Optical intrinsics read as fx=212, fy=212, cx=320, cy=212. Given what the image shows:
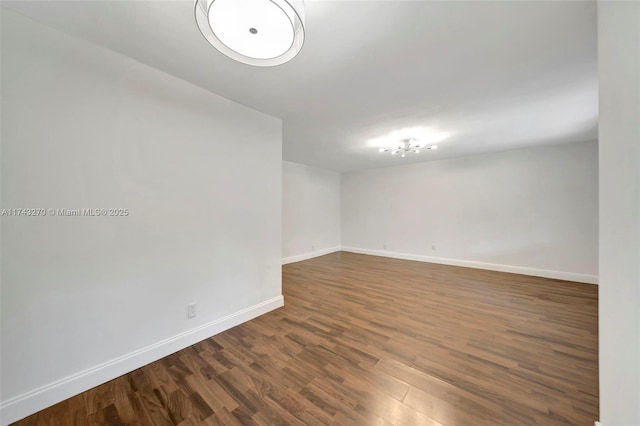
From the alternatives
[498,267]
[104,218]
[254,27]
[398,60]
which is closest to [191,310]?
[104,218]

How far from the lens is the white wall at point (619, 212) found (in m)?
0.82

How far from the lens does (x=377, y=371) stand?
164cm

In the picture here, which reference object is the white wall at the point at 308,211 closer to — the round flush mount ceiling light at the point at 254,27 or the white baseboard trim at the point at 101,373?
the white baseboard trim at the point at 101,373

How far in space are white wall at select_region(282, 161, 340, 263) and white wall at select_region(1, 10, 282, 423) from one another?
2.82 metres

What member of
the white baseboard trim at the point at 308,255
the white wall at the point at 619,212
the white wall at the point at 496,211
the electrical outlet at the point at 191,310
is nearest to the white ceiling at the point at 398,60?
the white wall at the point at 619,212

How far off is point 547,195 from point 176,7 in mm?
5701

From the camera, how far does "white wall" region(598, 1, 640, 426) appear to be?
0.82 m

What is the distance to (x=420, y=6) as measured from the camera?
47.3 inches

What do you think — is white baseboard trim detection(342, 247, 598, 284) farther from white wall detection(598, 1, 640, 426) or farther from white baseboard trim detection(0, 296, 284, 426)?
white baseboard trim detection(0, 296, 284, 426)

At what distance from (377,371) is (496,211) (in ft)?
14.2

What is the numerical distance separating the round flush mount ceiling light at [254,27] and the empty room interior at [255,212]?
0.01 metres

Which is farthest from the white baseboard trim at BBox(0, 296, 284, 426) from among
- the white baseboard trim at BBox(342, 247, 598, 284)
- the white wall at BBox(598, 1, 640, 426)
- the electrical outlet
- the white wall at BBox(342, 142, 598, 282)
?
the white wall at BBox(342, 142, 598, 282)

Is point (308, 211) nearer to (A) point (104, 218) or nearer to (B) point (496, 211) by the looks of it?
(B) point (496, 211)

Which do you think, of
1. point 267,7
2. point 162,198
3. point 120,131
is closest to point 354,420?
point 162,198
